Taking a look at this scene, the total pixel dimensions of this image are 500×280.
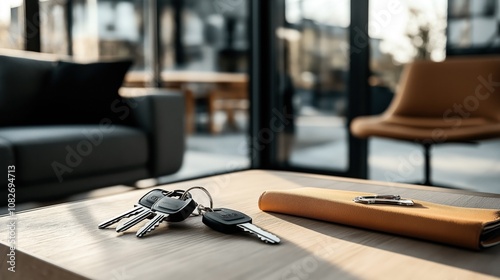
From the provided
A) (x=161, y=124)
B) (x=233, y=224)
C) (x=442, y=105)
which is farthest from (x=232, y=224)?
(x=442, y=105)

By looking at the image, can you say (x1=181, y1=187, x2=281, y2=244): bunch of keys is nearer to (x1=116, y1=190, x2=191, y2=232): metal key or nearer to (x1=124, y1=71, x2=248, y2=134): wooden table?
(x1=116, y1=190, x2=191, y2=232): metal key

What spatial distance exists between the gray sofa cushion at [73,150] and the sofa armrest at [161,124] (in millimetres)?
61

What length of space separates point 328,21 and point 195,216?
288cm

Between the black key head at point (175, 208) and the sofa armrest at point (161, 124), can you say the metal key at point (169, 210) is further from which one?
the sofa armrest at point (161, 124)

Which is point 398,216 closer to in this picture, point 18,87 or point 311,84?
point 18,87

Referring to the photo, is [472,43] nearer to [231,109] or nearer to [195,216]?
[231,109]

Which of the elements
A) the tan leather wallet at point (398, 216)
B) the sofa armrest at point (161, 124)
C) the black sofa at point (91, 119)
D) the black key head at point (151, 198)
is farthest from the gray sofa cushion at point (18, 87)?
the tan leather wallet at point (398, 216)

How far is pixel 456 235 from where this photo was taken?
82cm

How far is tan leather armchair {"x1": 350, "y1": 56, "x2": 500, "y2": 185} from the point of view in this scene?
2.63 m

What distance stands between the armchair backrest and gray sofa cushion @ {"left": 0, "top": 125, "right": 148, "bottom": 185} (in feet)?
5.23

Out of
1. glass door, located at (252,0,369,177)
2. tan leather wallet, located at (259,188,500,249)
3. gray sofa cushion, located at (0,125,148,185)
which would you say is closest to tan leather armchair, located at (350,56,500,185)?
glass door, located at (252,0,369,177)

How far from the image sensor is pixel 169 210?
0.95 metres

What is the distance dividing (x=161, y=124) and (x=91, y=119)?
0.37m

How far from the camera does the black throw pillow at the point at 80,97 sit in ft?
8.83
